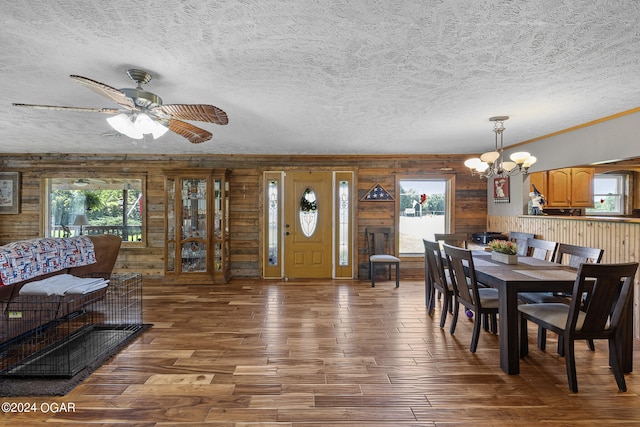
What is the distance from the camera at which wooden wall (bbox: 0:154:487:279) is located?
6004 millimetres

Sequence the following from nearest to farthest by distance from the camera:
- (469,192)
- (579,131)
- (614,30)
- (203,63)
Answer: (614,30) < (203,63) < (579,131) < (469,192)

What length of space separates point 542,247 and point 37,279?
17.2 ft

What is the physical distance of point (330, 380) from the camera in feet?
8.07

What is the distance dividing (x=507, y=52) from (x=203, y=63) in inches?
80.5

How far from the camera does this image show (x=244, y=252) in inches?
240

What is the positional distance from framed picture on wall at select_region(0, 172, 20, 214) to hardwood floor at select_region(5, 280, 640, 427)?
4327 mm

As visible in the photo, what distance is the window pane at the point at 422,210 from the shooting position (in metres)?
6.18

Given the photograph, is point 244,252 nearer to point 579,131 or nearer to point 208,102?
point 208,102

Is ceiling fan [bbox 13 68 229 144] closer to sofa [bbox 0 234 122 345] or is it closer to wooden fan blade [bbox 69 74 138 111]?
wooden fan blade [bbox 69 74 138 111]

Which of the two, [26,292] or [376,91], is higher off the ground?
[376,91]

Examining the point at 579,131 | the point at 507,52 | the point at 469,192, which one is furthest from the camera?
the point at 469,192

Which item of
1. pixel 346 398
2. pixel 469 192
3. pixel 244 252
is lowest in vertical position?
pixel 346 398

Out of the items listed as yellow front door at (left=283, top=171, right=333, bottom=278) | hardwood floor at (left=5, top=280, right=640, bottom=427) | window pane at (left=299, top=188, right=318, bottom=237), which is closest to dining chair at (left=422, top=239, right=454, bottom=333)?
hardwood floor at (left=5, top=280, right=640, bottom=427)

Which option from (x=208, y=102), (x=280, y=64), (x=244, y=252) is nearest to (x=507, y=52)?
(x=280, y=64)
